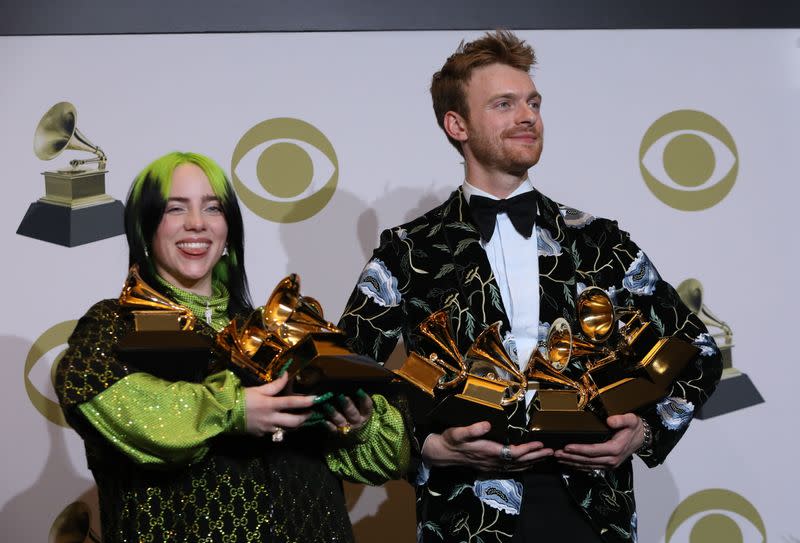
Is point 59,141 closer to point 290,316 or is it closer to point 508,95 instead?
point 508,95

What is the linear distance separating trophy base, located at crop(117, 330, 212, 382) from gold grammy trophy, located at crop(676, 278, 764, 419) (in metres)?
1.63

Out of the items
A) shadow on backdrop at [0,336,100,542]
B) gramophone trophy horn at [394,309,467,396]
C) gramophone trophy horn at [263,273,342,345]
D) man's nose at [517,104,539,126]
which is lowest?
shadow on backdrop at [0,336,100,542]

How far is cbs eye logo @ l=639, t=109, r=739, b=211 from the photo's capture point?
2924 mm

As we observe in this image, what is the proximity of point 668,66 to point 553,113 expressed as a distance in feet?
1.13

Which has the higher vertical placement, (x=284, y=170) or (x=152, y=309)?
(x=284, y=170)

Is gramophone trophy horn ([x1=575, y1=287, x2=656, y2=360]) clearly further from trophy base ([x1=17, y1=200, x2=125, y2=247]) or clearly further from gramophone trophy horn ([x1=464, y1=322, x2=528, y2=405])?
trophy base ([x1=17, y1=200, x2=125, y2=247])

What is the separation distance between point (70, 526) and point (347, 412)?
4.15ft

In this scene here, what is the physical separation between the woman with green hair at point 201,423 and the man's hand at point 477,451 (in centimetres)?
10

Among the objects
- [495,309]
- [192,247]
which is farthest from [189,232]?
[495,309]

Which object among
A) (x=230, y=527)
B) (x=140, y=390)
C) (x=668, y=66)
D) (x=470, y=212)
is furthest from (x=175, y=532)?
(x=668, y=66)

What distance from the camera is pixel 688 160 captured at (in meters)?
2.94

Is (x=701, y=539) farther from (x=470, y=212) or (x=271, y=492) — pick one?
(x=271, y=492)

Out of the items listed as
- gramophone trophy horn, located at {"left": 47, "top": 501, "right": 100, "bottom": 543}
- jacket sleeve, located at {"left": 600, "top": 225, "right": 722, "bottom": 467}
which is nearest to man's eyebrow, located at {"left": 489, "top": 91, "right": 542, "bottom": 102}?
jacket sleeve, located at {"left": 600, "top": 225, "right": 722, "bottom": 467}

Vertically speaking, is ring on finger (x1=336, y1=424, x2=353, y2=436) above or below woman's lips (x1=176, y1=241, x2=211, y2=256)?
below
